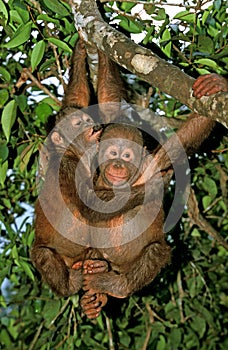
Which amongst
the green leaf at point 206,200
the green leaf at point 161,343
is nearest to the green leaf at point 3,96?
the green leaf at point 206,200

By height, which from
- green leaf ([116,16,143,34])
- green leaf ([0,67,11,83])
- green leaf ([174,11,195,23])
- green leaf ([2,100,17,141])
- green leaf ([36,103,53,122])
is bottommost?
green leaf ([36,103,53,122])

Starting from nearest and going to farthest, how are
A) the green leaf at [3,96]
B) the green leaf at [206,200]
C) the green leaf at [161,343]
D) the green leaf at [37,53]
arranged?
the green leaf at [37,53]
the green leaf at [3,96]
the green leaf at [161,343]
the green leaf at [206,200]

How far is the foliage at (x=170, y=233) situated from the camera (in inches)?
158

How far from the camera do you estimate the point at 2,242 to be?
18.9ft

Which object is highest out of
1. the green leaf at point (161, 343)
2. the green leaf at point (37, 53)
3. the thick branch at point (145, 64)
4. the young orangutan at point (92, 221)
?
the thick branch at point (145, 64)

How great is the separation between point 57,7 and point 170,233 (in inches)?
Result: 108

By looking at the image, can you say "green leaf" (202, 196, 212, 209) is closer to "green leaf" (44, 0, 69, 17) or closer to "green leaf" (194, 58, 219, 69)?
"green leaf" (194, 58, 219, 69)

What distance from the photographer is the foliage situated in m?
4.02

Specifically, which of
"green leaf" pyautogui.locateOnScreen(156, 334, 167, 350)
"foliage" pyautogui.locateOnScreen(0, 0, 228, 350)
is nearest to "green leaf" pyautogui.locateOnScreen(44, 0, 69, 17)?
"foliage" pyautogui.locateOnScreen(0, 0, 228, 350)

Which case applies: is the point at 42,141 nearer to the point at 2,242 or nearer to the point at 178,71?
the point at 2,242

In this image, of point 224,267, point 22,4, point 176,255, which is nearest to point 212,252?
point 224,267

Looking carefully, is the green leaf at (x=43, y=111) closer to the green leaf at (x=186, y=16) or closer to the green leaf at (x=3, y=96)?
the green leaf at (x=3, y=96)

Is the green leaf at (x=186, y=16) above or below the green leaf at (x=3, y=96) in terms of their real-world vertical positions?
above

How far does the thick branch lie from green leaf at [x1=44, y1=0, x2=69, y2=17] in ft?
0.37
